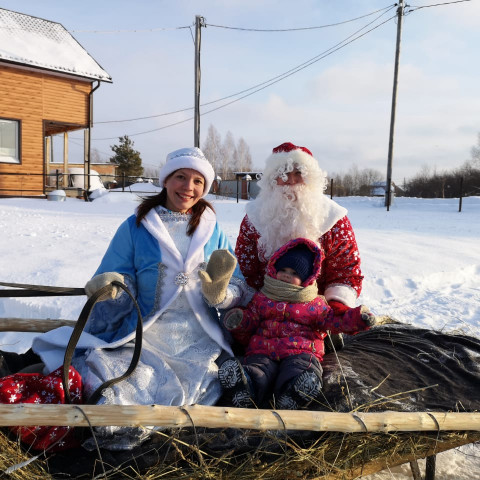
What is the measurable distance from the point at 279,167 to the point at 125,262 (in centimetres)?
118

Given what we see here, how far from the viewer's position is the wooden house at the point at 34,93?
14.0 m

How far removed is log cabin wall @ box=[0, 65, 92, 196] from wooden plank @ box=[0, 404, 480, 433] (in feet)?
45.5

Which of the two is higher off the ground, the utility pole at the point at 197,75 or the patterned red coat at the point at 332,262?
the utility pole at the point at 197,75

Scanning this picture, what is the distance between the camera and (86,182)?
16.4 metres

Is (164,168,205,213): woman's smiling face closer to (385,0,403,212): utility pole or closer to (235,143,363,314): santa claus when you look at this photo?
(235,143,363,314): santa claus

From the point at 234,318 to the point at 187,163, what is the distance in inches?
35.1

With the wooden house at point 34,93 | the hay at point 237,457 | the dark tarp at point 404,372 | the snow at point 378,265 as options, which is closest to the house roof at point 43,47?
the wooden house at point 34,93

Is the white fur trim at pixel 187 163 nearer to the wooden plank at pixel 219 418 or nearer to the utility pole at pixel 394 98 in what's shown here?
the wooden plank at pixel 219 418

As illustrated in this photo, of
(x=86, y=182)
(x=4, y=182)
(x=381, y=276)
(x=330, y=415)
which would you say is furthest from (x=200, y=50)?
(x=330, y=415)

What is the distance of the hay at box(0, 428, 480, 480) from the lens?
5.98 ft

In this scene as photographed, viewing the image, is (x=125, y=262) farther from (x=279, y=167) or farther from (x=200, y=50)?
(x=200, y=50)

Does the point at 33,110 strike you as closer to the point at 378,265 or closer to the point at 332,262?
the point at 378,265

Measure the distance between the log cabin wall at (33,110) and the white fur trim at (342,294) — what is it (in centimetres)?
1326

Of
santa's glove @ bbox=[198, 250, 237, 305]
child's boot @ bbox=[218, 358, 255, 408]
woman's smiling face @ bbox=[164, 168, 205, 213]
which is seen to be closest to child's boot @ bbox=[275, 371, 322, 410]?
child's boot @ bbox=[218, 358, 255, 408]
